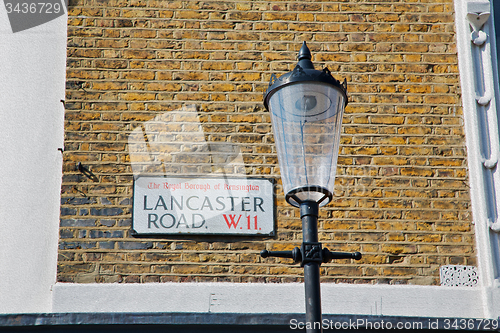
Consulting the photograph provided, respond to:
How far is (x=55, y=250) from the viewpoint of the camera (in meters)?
4.56

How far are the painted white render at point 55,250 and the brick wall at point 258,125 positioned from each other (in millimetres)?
100

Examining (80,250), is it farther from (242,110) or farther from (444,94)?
(444,94)

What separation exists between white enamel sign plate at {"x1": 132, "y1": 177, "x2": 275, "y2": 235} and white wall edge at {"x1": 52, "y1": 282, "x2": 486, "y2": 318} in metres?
0.42

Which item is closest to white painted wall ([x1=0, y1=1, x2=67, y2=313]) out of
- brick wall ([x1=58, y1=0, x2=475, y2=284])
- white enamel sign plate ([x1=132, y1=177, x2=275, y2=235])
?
brick wall ([x1=58, y1=0, x2=475, y2=284])

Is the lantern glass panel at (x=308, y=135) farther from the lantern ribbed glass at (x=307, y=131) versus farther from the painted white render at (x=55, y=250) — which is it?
the painted white render at (x=55, y=250)

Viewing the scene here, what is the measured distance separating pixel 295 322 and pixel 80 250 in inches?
64.9

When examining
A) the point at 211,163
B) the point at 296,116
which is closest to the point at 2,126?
the point at 211,163

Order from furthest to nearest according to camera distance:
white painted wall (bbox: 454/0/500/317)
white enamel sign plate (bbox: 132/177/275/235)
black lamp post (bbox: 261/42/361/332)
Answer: white enamel sign plate (bbox: 132/177/275/235)
white painted wall (bbox: 454/0/500/317)
black lamp post (bbox: 261/42/361/332)

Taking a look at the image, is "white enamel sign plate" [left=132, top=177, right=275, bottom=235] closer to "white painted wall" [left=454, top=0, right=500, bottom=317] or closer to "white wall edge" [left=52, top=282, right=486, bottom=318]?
"white wall edge" [left=52, top=282, right=486, bottom=318]

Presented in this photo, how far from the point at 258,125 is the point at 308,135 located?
6.31 feet

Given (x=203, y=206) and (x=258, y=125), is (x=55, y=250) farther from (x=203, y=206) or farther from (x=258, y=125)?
(x=258, y=125)

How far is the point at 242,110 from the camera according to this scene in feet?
16.2

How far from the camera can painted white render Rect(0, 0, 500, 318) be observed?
4.34 m

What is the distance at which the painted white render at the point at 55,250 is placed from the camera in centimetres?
434
